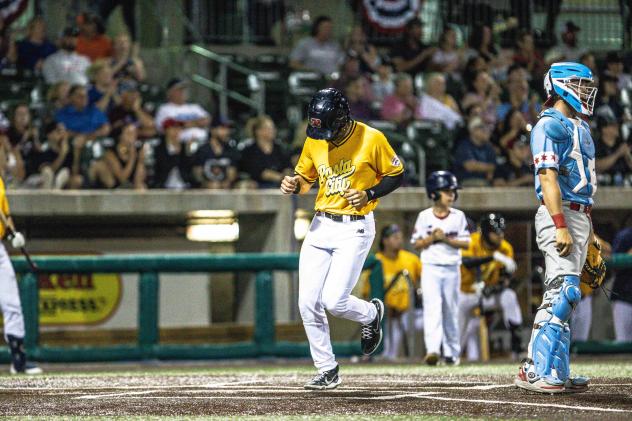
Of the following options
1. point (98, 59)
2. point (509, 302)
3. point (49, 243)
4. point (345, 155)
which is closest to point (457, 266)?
point (509, 302)

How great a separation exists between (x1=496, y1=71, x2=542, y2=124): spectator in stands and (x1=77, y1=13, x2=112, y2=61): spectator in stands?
18.1 feet

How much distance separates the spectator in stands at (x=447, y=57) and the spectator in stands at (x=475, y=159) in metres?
2.39

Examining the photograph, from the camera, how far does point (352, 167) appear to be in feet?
25.2

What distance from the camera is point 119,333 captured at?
13641mm

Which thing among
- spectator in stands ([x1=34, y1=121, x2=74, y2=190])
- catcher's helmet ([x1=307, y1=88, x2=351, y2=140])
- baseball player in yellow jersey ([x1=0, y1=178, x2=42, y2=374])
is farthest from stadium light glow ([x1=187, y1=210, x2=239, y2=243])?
catcher's helmet ([x1=307, y1=88, x2=351, y2=140])

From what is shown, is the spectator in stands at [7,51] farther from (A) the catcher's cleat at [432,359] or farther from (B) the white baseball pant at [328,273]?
(B) the white baseball pant at [328,273]

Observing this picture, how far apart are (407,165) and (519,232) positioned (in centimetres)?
171

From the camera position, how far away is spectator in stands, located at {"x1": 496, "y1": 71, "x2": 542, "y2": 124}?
56.2 ft

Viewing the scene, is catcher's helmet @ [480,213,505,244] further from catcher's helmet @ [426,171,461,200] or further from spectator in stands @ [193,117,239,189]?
spectator in stands @ [193,117,239,189]

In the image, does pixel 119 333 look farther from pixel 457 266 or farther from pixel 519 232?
pixel 519 232

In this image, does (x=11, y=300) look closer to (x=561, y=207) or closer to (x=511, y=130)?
(x=561, y=207)

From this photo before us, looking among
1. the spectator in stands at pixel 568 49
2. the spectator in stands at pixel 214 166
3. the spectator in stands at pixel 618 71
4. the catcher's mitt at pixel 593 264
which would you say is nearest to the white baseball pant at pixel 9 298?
the spectator in stands at pixel 214 166

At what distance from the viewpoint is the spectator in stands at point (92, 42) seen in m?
16.2

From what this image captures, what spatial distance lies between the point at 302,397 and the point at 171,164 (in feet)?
25.4
